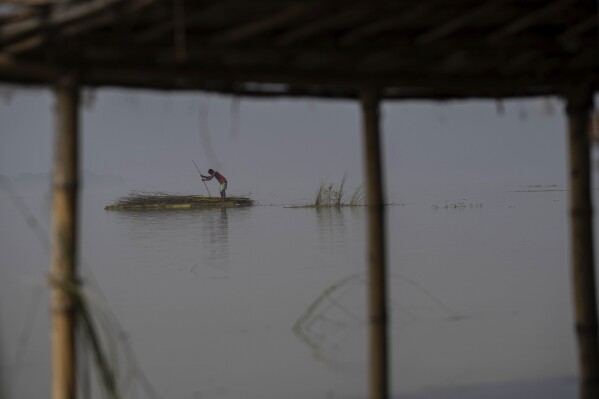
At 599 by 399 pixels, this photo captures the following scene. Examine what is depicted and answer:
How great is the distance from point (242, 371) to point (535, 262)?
535 centimetres

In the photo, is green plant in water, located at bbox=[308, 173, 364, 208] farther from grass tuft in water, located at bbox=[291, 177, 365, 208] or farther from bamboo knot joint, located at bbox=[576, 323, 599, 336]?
bamboo knot joint, located at bbox=[576, 323, 599, 336]

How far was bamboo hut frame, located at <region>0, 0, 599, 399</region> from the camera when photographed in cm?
275

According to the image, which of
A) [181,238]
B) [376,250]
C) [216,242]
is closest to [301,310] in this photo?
[376,250]

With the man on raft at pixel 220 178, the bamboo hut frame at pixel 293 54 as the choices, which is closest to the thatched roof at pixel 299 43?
the bamboo hut frame at pixel 293 54

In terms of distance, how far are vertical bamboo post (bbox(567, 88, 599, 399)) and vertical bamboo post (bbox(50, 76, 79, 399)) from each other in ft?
6.50

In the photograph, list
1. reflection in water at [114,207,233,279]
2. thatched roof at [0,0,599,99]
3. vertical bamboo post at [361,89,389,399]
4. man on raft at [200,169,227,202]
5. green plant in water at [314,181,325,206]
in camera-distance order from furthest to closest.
A: green plant in water at [314,181,325,206] < man on raft at [200,169,227,202] < reflection in water at [114,207,233,279] < vertical bamboo post at [361,89,389,399] < thatched roof at [0,0,599,99]

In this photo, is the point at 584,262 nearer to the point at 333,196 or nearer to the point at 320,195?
the point at 333,196

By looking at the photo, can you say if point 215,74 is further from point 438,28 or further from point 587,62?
point 587,62

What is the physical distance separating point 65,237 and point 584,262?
2.09m

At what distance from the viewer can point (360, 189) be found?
17953 millimetres

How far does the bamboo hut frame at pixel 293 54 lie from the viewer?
9.03ft

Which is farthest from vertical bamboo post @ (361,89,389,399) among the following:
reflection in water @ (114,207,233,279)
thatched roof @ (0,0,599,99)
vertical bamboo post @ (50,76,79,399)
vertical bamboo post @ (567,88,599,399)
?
reflection in water @ (114,207,233,279)

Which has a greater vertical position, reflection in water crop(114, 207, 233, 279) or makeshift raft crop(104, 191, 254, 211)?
makeshift raft crop(104, 191, 254, 211)

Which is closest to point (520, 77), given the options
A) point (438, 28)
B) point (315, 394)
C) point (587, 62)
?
point (587, 62)
